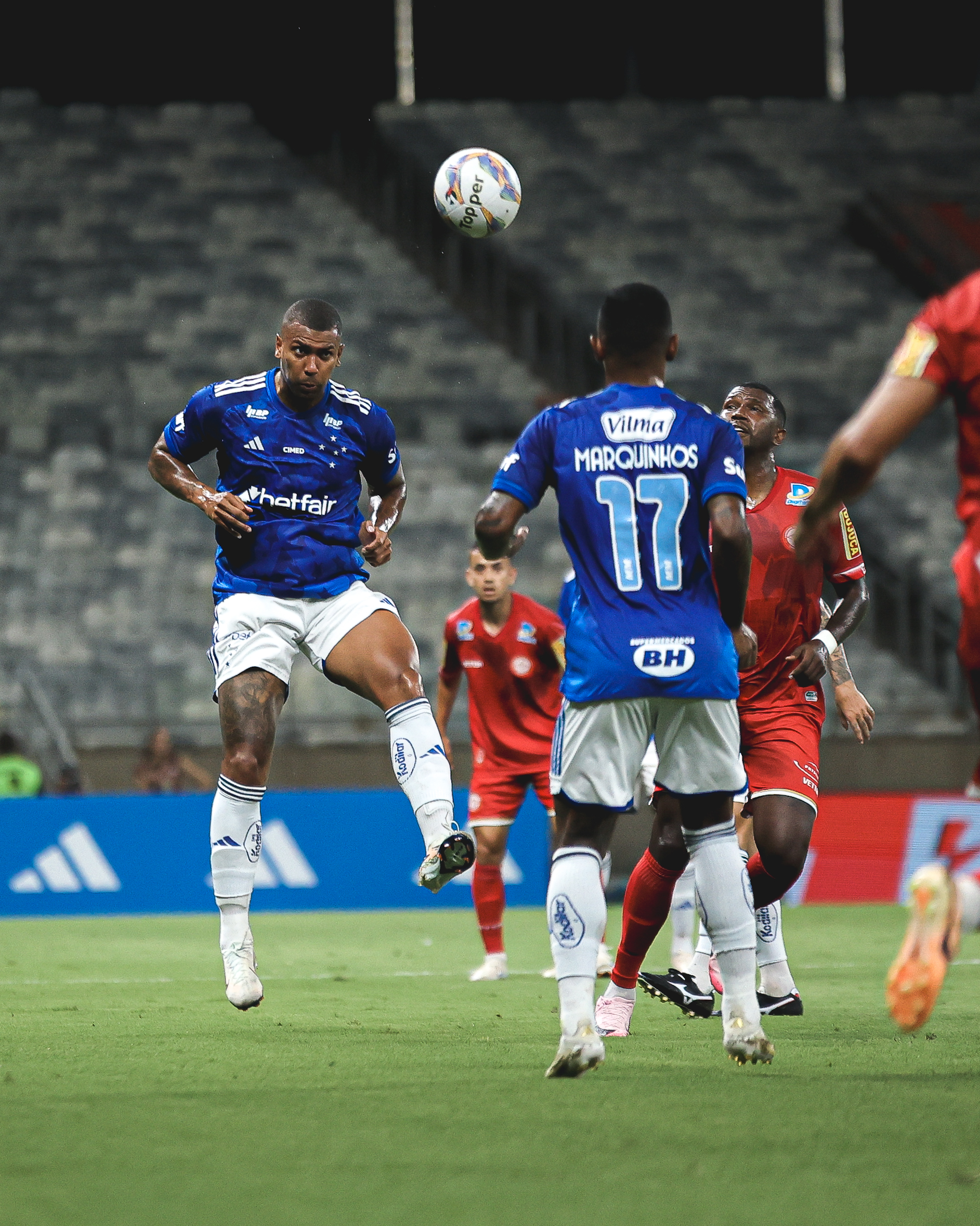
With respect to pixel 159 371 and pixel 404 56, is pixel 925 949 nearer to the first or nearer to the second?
pixel 159 371

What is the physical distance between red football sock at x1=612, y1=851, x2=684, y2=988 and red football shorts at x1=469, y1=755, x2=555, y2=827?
3410mm

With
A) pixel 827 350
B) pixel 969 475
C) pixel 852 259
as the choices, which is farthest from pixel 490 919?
pixel 852 259

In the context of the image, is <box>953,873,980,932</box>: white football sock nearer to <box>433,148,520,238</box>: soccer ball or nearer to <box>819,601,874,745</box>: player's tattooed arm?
<box>819,601,874,745</box>: player's tattooed arm

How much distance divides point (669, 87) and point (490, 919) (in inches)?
741

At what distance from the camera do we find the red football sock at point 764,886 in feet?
21.6

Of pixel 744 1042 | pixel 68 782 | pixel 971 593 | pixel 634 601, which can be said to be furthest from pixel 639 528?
pixel 68 782

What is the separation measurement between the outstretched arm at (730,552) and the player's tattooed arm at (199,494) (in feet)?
7.03

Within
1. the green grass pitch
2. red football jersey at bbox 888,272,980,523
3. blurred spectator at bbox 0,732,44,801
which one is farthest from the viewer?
blurred spectator at bbox 0,732,44,801

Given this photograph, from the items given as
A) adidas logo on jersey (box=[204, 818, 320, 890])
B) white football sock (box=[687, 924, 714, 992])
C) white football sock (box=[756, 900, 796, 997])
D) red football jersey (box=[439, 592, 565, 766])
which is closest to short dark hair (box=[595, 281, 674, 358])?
white football sock (box=[756, 900, 796, 997])

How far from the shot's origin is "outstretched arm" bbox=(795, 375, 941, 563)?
4.16 m

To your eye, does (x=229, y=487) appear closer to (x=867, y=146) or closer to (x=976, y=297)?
(x=976, y=297)

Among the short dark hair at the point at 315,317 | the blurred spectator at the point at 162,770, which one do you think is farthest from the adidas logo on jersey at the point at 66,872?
the short dark hair at the point at 315,317

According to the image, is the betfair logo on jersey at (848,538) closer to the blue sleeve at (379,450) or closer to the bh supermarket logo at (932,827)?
the blue sleeve at (379,450)

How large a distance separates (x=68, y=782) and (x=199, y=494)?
10464 mm
